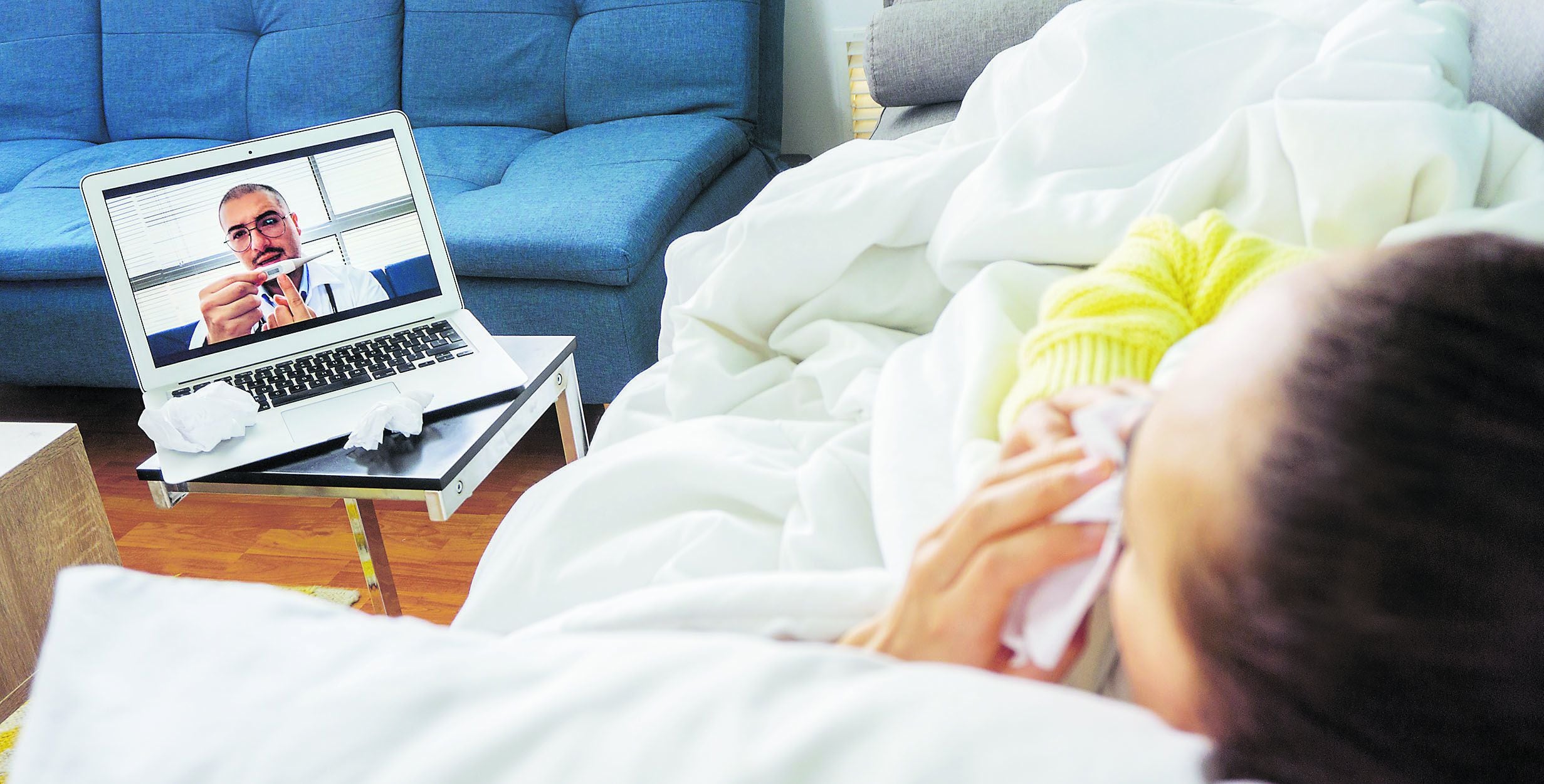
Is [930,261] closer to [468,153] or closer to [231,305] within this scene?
[231,305]

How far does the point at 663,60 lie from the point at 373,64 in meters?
0.73

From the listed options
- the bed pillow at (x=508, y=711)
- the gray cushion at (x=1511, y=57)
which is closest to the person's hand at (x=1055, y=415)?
the bed pillow at (x=508, y=711)

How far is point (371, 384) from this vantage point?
46.3 inches

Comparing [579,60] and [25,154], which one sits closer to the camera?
[579,60]

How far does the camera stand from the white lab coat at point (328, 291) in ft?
4.04

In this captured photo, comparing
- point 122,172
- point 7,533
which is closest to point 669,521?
point 122,172

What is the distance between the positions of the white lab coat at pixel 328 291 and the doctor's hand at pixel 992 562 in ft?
3.31

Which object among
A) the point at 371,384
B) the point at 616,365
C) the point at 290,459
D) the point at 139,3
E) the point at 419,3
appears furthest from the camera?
the point at 139,3

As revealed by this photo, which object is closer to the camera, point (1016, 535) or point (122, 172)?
point (1016, 535)

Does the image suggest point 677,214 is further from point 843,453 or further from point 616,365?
point 843,453

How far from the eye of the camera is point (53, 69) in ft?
8.69

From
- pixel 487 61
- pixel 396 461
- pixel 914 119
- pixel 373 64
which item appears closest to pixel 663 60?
pixel 487 61

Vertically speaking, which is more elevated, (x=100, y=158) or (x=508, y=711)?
(x=508, y=711)

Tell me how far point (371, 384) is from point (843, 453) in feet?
2.36
